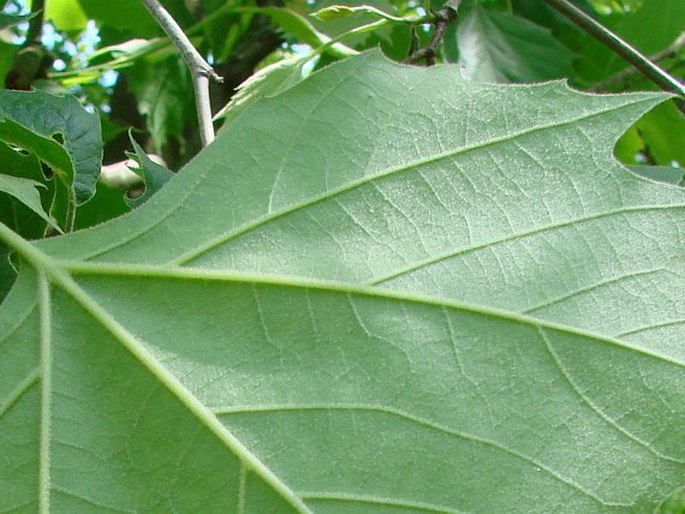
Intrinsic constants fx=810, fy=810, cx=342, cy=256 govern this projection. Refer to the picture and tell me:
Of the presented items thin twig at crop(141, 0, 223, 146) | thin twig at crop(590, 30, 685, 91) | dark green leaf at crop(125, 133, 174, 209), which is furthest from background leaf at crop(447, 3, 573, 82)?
dark green leaf at crop(125, 133, 174, 209)

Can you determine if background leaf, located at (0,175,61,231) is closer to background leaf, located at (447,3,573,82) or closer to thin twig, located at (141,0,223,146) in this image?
thin twig, located at (141,0,223,146)

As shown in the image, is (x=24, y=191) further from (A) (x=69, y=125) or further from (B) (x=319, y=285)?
(B) (x=319, y=285)

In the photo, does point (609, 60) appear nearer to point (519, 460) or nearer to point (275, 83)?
point (275, 83)

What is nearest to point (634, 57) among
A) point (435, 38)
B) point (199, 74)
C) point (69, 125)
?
point (435, 38)

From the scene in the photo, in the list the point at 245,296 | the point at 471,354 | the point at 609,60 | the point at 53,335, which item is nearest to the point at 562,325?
the point at 471,354

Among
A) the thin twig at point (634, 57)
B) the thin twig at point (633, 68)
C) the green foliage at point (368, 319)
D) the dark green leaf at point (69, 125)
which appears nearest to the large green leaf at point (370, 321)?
the green foliage at point (368, 319)
